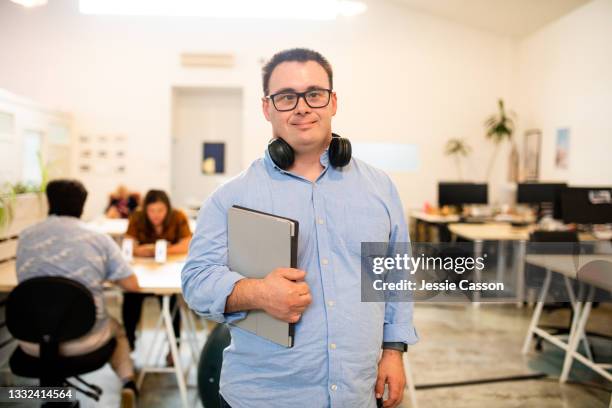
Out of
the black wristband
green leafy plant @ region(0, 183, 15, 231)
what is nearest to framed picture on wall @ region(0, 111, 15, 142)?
green leafy plant @ region(0, 183, 15, 231)

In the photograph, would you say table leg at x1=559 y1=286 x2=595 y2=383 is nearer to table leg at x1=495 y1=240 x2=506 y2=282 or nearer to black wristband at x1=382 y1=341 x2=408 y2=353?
table leg at x1=495 y1=240 x2=506 y2=282

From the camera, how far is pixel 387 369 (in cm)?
119

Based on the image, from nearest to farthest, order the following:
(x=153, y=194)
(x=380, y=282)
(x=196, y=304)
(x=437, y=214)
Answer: (x=196, y=304) < (x=380, y=282) < (x=153, y=194) < (x=437, y=214)

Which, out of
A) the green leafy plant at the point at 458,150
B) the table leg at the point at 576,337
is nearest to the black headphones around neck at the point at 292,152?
the table leg at the point at 576,337

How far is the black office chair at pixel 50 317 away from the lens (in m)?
2.06

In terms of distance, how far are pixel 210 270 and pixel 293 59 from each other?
538 millimetres

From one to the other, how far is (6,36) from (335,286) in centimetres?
151

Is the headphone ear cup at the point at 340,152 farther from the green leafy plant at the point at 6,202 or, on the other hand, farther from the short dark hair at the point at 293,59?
the green leafy plant at the point at 6,202

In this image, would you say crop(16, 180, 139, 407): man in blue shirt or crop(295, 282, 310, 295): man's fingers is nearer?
crop(295, 282, 310, 295): man's fingers

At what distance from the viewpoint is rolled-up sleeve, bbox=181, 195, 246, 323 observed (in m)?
1.06

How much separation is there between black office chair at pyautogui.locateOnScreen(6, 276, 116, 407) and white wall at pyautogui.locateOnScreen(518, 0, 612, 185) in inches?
173

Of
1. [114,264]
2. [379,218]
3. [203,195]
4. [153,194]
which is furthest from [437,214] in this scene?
[379,218]

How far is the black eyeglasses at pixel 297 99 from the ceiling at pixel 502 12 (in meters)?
5.22

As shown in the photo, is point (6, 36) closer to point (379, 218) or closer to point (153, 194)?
point (379, 218)
